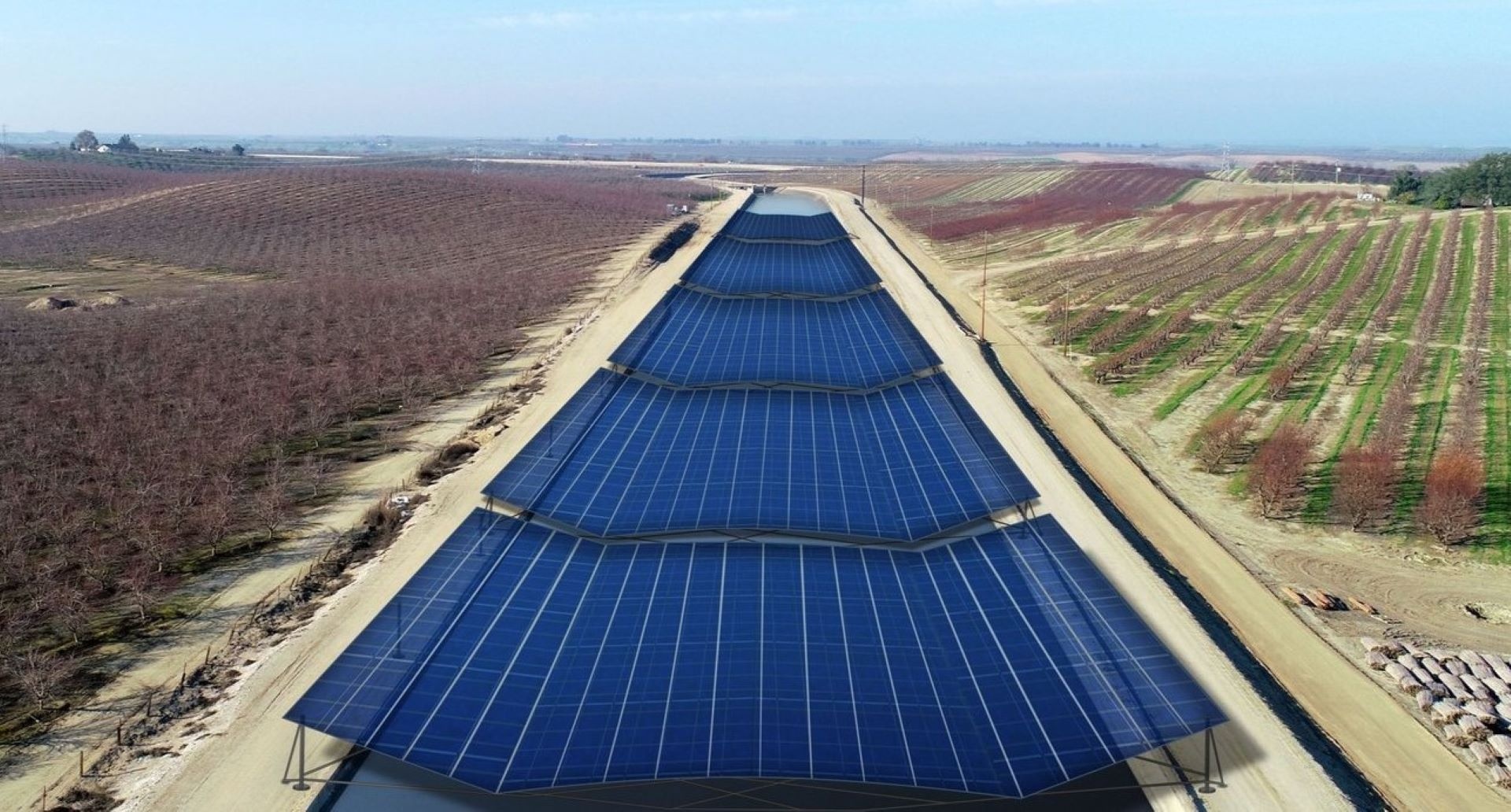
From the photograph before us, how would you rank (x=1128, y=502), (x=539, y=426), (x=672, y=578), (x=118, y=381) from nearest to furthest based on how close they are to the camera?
(x=672, y=578), (x=1128, y=502), (x=539, y=426), (x=118, y=381)

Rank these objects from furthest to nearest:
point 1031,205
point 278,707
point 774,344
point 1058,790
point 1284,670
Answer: point 1031,205 < point 774,344 < point 1284,670 < point 278,707 < point 1058,790

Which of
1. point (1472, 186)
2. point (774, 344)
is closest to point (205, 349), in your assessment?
point (774, 344)

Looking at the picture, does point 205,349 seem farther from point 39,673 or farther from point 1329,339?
point 1329,339

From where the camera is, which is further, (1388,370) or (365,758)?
(1388,370)

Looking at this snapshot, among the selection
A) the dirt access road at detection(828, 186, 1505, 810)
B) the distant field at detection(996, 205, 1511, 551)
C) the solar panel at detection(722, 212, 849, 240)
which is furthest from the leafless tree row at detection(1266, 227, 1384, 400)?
the solar panel at detection(722, 212, 849, 240)

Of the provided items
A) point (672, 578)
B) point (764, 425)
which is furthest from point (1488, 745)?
point (764, 425)

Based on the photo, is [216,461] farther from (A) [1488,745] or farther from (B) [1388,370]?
(B) [1388,370]

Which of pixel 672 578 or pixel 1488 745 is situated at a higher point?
pixel 672 578

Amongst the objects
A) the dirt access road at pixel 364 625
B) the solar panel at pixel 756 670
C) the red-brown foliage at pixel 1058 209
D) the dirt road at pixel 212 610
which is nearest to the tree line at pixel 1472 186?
the red-brown foliage at pixel 1058 209
